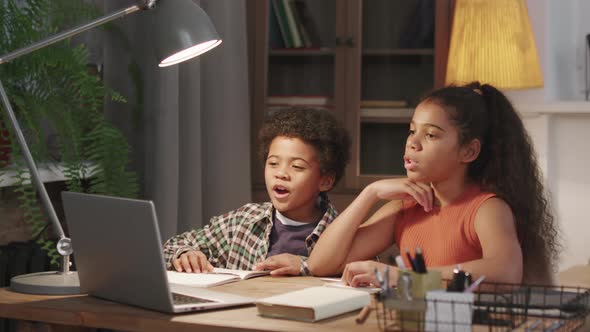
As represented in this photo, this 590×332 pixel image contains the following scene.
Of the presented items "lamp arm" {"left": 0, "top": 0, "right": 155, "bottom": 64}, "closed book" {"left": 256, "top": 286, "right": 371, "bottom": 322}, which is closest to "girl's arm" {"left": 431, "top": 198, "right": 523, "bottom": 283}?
"closed book" {"left": 256, "top": 286, "right": 371, "bottom": 322}

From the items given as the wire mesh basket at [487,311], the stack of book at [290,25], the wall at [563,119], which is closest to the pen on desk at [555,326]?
the wire mesh basket at [487,311]

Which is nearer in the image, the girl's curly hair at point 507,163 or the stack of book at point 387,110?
the girl's curly hair at point 507,163

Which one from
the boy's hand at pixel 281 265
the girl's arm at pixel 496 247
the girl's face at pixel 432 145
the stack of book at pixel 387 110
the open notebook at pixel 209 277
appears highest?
the stack of book at pixel 387 110

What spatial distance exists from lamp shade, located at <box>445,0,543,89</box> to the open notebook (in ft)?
5.22

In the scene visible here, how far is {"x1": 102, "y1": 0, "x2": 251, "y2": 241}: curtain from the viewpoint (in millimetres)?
2783

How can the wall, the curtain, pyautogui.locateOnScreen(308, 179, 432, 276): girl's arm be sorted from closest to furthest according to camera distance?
pyautogui.locateOnScreen(308, 179, 432, 276): girl's arm
the curtain
the wall

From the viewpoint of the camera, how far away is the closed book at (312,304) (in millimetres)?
1365

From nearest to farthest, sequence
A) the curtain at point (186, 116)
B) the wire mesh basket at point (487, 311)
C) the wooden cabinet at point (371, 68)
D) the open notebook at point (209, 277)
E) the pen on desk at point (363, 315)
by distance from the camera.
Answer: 1. the wire mesh basket at point (487, 311)
2. the pen on desk at point (363, 315)
3. the open notebook at point (209, 277)
4. the curtain at point (186, 116)
5. the wooden cabinet at point (371, 68)

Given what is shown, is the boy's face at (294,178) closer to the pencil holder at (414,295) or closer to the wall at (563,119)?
the pencil holder at (414,295)

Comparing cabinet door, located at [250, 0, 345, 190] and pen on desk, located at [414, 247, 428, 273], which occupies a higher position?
cabinet door, located at [250, 0, 345, 190]

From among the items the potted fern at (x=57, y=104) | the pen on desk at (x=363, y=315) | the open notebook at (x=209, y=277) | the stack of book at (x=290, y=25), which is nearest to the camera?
the pen on desk at (x=363, y=315)

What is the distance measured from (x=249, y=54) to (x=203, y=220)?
896 mm

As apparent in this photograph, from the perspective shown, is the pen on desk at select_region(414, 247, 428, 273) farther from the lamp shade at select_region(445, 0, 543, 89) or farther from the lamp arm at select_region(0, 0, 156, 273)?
the lamp shade at select_region(445, 0, 543, 89)

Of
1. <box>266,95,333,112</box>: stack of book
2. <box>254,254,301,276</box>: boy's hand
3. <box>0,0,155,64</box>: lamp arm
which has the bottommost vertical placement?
<box>254,254,301,276</box>: boy's hand
